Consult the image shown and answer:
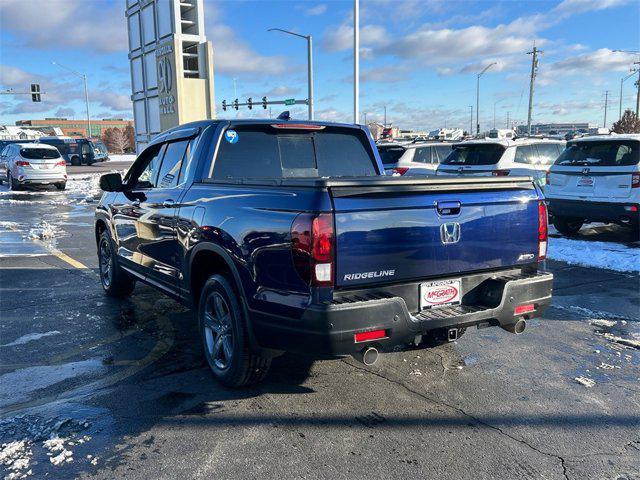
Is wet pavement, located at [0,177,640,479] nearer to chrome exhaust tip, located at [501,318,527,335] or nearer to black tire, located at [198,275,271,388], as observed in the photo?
black tire, located at [198,275,271,388]

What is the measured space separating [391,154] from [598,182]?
29.9 feet

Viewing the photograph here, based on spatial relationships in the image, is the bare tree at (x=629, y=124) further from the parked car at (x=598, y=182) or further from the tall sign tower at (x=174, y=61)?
the parked car at (x=598, y=182)

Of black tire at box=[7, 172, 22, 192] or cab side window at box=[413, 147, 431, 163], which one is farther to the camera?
black tire at box=[7, 172, 22, 192]

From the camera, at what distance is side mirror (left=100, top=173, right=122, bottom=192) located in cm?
549

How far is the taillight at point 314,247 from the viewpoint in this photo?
3.06m

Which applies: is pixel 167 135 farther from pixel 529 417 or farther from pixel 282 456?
pixel 529 417

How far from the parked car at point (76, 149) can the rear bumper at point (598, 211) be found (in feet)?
153

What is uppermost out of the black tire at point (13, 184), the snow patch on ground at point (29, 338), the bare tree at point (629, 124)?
the bare tree at point (629, 124)

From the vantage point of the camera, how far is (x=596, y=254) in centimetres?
841

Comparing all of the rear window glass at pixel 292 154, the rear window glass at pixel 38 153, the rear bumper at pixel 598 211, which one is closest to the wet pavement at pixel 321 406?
the rear window glass at pixel 292 154

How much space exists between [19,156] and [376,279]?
2335cm

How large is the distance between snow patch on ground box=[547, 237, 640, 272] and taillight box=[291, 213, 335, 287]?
604 cm

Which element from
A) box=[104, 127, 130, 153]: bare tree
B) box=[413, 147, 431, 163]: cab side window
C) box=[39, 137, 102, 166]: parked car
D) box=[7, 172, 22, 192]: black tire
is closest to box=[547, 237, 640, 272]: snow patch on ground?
box=[413, 147, 431, 163]: cab side window

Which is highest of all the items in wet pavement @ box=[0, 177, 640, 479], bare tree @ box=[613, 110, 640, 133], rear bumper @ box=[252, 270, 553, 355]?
bare tree @ box=[613, 110, 640, 133]
